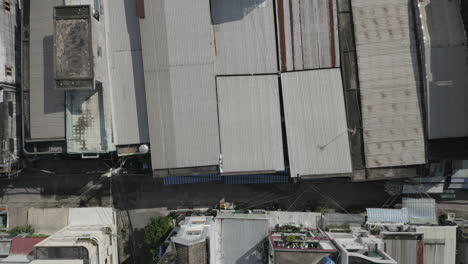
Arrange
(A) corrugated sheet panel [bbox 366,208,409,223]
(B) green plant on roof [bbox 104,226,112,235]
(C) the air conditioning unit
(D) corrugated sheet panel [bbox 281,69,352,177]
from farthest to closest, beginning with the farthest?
(B) green plant on roof [bbox 104,226,112,235] < (A) corrugated sheet panel [bbox 366,208,409,223] < (D) corrugated sheet panel [bbox 281,69,352,177] < (C) the air conditioning unit

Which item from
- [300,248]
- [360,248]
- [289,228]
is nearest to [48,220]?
[289,228]

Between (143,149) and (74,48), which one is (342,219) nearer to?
(143,149)

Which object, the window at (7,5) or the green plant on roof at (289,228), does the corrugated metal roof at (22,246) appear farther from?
the green plant on roof at (289,228)

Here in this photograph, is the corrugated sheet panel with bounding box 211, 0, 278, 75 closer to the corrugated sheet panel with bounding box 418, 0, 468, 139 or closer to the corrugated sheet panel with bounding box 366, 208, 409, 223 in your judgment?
the corrugated sheet panel with bounding box 418, 0, 468, 139

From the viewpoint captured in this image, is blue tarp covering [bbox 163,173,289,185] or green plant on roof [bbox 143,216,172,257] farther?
green plant on roof [bbox 143,216,172,257]

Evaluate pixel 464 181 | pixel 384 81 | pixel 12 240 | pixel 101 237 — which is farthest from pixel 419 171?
pixel 12 240

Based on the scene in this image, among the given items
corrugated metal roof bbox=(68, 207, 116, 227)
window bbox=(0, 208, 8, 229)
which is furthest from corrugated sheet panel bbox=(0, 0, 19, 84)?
window bbox=(0, 208, 8, 229)

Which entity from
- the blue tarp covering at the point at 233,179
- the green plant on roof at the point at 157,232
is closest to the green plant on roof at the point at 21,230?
the green plant on roof at the point at 157,232
